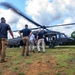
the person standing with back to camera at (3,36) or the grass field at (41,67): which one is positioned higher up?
the person standing with back to camera at (3,36)

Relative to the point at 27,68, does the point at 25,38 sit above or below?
above

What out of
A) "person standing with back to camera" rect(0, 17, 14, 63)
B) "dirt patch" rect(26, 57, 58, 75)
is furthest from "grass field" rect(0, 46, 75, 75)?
"person standing with back to camera" rect(0, 17, 14, 63)

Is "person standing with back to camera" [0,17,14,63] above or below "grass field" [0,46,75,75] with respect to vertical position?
above

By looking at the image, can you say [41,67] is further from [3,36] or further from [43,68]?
[3,36]

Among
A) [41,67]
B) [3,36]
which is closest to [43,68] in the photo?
[41,67]

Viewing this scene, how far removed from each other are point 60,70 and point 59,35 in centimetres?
1925

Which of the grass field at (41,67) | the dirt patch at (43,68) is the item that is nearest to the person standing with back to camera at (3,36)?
the grass field at (41,67)

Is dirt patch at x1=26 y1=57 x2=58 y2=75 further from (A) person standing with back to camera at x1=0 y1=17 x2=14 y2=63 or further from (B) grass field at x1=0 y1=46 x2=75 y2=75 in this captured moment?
(A) person standing with back to camera at x1=0 y1=17 x2=14 y2=63

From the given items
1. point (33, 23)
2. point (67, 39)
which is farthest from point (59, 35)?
point (33, 23)

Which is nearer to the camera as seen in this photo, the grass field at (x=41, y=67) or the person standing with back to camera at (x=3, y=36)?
the grass field at (x=41, y=67)

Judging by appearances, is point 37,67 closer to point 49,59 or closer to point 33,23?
point 49,59

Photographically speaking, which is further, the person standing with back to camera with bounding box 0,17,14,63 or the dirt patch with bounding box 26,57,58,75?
the person standing with back to camera with bounding box 0,17,14,63

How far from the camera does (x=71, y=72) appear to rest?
11.8 meters

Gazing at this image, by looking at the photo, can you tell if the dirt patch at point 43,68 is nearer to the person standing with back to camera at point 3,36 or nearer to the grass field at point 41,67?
the grass field at point 41,67
